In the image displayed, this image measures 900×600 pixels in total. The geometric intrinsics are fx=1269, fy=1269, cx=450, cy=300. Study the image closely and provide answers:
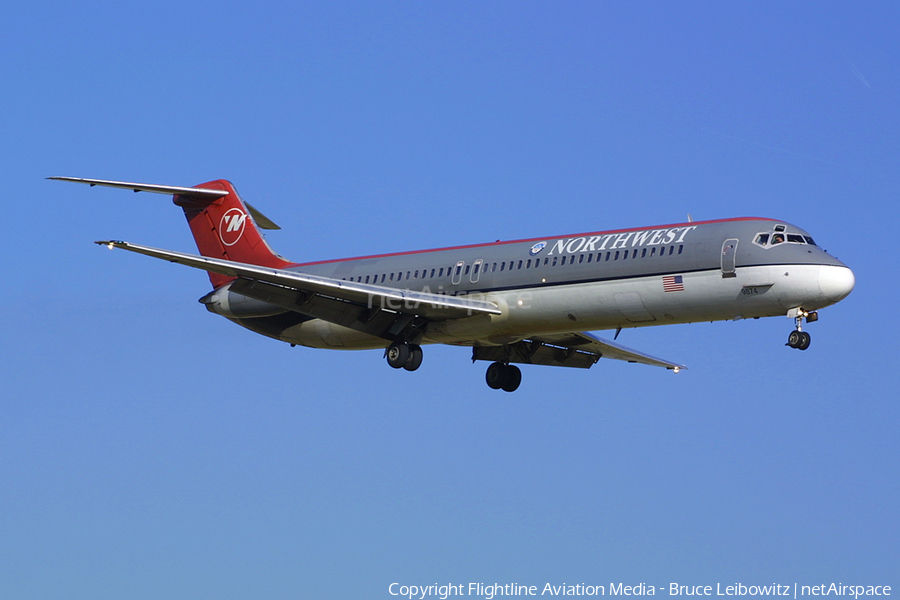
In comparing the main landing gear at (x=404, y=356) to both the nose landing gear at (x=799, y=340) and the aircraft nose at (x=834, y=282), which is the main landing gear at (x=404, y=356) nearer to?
the nose landing gear at (x=799, y=340)

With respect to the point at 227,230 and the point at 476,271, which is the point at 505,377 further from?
the point at 227,230

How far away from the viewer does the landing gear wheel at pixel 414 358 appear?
124 ft

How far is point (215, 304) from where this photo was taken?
40.2 meters

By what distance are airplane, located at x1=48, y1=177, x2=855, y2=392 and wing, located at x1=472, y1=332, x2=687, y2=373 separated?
0.15 feet

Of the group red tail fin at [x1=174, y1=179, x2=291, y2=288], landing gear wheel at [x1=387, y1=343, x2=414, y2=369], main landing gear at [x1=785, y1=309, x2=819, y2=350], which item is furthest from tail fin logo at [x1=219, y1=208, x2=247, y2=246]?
main landing gear at [x1=785, y1=309, x2=819, y2=350]

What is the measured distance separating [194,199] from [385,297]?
1148 cm

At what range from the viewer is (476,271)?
1460 inches

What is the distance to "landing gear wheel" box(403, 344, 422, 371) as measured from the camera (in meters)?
37.8

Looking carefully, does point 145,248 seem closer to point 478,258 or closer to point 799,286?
point 478,258

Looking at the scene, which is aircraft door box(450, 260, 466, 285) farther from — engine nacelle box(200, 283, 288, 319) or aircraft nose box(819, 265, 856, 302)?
aircraft nose box(819, 265, 856, 302)

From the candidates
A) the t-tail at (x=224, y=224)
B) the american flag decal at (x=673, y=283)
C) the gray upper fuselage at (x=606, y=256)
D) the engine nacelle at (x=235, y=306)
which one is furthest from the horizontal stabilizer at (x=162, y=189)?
the american flag decal at (x=673, y=283)

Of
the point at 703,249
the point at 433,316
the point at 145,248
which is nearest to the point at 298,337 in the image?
the point at 433,316

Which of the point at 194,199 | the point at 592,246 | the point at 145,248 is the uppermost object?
the point at 194,199

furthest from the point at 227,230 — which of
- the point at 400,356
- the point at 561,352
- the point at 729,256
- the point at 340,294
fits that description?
the point at 729,256
